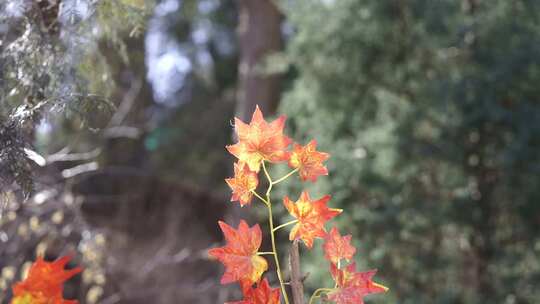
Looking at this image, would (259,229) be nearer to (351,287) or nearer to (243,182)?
(243,182)

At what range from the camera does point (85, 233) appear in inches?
124

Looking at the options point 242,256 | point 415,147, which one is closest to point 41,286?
point 242,256

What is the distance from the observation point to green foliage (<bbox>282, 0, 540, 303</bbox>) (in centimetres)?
441

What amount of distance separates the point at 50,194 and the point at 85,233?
0.44 m

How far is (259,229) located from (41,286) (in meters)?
0.61

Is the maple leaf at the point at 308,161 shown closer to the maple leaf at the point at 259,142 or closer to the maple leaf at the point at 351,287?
the maple leaf at the point at 259,142

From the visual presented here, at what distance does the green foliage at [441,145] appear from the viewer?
174 inches

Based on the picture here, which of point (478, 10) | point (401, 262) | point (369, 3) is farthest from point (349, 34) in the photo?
point (401, 262)

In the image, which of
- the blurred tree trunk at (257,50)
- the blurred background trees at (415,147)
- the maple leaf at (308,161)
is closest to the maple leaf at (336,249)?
the maple leaf at (308,161)

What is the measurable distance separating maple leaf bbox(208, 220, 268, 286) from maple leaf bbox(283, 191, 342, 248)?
0.10 meters

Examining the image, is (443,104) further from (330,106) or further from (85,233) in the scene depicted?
(85,233)

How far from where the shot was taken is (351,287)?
150cm

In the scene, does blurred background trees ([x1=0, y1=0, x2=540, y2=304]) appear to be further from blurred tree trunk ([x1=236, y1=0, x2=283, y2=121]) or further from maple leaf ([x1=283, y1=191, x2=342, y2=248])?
maple leaf ([x1=283, y1=191, x2=342, y2=248])

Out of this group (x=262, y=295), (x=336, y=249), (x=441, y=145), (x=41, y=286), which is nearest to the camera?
(x=262, y=295)
